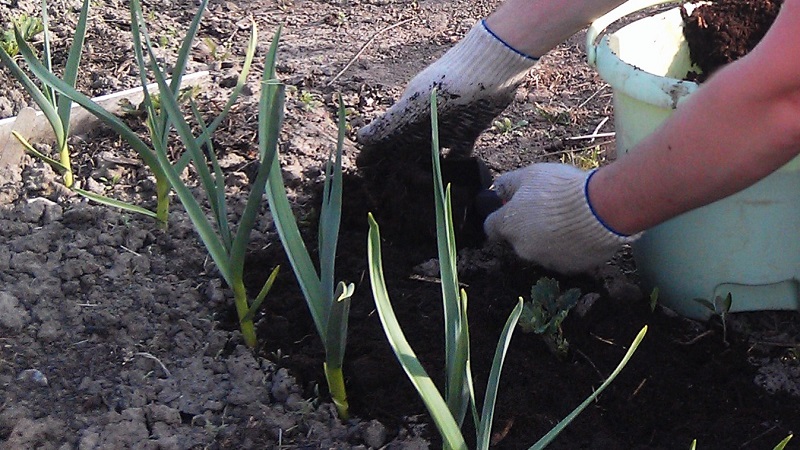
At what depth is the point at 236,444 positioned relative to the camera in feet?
4.57

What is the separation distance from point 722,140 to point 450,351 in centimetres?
47

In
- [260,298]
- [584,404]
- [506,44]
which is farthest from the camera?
[506,44]

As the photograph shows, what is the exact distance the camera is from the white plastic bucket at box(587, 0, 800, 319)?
4.89 feet

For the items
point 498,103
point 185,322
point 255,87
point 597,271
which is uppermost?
point 255,87

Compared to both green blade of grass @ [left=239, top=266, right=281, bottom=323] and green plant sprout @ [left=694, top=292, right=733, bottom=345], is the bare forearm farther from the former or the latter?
green blade of grass @ [left=239, top=266, right=281, bottom=323]

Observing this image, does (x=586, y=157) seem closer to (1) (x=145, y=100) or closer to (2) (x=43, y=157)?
(1) (x=145, y=100)

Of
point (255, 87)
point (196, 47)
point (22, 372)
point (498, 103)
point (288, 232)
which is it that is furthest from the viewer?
point (196, 47)

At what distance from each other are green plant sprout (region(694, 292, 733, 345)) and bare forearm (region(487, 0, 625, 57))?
587mm

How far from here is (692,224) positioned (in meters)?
1.57

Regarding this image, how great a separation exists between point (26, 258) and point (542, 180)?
0.98m

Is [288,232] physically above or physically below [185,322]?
above

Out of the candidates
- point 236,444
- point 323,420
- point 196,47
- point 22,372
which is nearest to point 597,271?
point 323,420

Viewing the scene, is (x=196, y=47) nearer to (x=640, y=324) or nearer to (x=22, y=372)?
(x=22, y=372)

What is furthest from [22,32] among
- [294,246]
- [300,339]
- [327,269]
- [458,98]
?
[327,269]
